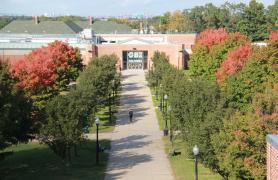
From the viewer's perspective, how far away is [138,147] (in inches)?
1628

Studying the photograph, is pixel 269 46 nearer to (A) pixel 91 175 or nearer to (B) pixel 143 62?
(A) pixel 91 175

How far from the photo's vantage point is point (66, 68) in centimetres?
6116

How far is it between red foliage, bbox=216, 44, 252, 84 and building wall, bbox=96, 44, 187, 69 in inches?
1670

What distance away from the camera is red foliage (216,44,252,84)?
54.8 m

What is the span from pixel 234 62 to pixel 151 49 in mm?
46687

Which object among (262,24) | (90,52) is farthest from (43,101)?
(262,24)

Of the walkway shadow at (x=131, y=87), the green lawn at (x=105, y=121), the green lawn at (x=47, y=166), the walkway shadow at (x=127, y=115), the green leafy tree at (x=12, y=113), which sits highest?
the green leafy tree at (x=12, y=113)

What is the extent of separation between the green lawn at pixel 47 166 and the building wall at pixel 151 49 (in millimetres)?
59468

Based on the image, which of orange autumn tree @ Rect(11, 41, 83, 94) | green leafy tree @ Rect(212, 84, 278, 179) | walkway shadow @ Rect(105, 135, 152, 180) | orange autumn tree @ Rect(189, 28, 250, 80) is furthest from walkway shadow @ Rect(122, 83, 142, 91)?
green leafy tree @ Rect(212, 84, 278, 179)

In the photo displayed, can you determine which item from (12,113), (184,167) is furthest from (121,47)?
(12,113)

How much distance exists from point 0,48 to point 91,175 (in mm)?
69853

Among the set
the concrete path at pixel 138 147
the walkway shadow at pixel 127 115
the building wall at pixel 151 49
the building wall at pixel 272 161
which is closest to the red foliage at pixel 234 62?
the concrete path at pixel 138 147

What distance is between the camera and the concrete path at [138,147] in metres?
33.1

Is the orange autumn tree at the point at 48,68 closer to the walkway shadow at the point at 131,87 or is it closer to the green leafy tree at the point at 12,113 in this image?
the green leafy tree at the point at 12,113
